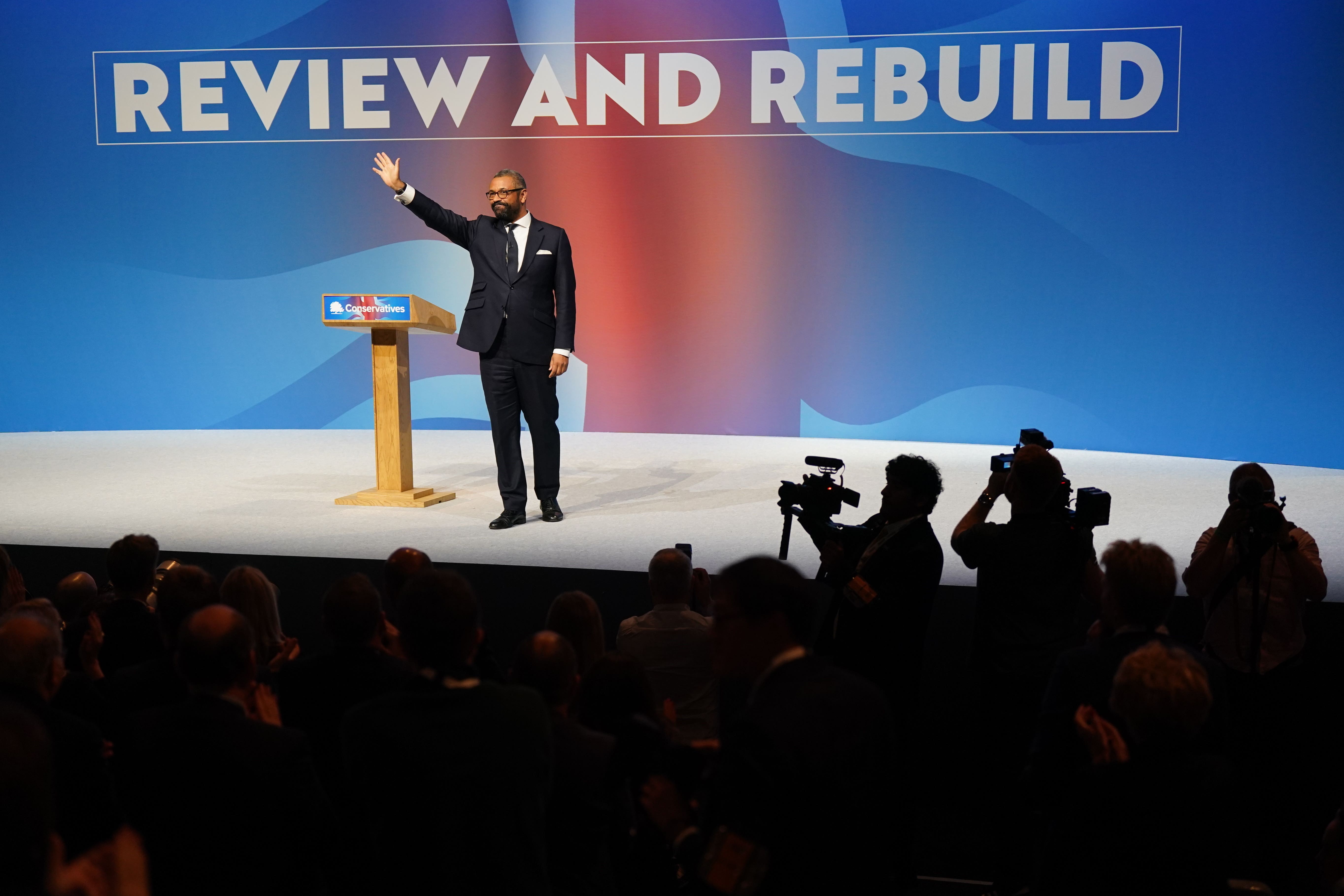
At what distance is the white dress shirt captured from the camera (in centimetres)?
460

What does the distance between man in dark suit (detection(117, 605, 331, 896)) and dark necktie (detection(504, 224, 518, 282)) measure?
3.23m

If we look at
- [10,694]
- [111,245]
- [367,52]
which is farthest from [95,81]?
[10,694]

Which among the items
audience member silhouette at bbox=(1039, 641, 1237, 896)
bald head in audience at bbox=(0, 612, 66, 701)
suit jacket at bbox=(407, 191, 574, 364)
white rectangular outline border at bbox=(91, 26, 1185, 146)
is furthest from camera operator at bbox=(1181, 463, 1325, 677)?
white rectangular outline border at bbox=(91, 26, 1185, 146)

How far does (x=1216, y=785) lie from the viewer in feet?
4.73

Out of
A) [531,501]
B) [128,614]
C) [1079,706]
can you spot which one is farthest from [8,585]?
[531,501]

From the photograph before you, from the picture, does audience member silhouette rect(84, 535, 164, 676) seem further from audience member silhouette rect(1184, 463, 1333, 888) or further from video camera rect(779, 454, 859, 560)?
audience member silhouette rect(1184, 463, 1333, 888)

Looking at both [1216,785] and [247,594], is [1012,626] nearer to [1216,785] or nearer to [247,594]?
[1216,785]

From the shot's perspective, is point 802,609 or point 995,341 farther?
point 995,341

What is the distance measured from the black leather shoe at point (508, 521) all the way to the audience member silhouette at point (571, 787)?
2.82 metres

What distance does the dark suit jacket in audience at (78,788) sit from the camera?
151 centimetres

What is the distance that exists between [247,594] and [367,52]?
20.6 feet

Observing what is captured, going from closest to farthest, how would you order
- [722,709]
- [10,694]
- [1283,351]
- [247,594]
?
[10,694] < [247,594] < [722,709] < [1283,351]

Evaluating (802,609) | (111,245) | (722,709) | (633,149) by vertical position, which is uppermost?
(633,149)

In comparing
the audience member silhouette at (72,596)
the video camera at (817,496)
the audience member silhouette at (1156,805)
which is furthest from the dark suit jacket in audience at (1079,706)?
the audience member silhouette at (72,596)
